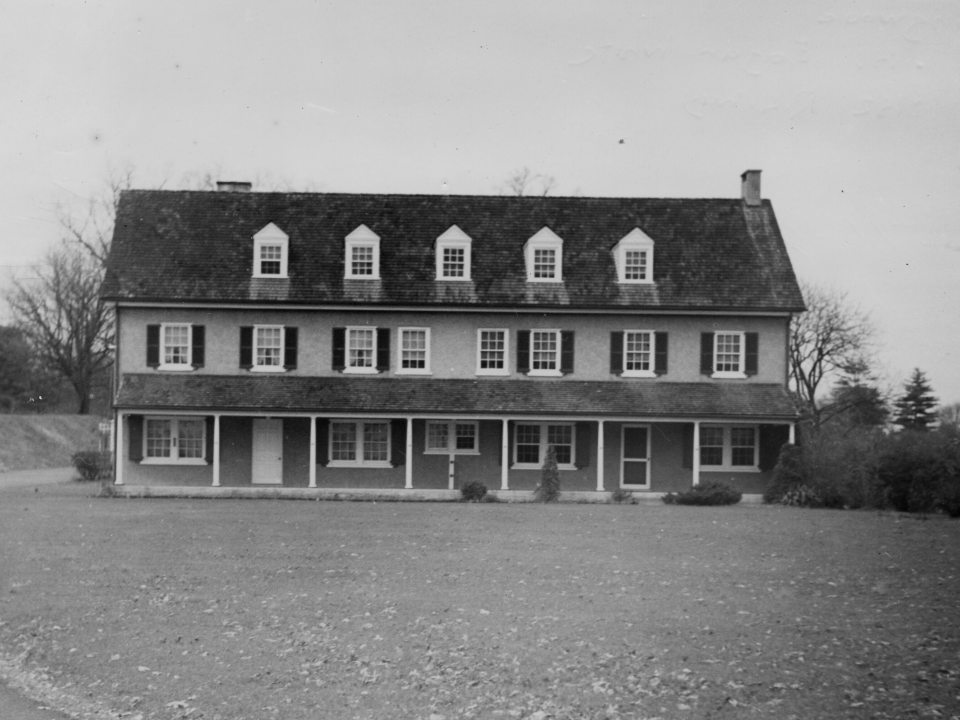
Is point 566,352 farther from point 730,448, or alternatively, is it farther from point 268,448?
point 268,448

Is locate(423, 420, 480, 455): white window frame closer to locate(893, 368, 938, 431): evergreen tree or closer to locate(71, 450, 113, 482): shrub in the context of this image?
locate(71, 450, 113, 482): shrub

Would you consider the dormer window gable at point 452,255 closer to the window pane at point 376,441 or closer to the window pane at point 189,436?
the window pane at point 376,441

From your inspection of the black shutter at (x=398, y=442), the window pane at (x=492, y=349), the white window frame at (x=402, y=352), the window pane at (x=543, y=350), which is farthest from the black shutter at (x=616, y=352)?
the black shutter at (x=398, y=442)

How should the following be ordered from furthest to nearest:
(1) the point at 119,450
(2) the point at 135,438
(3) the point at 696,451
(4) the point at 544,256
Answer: (4) the point at 544,256 → (2) the point at 135,438 → (1) the point at 119,450 → (3) the point at 696,451

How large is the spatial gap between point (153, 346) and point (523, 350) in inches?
438

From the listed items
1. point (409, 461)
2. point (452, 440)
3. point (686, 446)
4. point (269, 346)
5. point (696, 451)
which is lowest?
point (409, 461)

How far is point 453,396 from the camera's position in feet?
108

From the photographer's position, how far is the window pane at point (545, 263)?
34469 millimetres

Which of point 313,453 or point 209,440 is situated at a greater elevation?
point 209,440

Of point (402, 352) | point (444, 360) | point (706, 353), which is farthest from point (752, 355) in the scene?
point (402, 352)

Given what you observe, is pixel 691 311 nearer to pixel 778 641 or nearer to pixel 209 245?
pixel 209 245

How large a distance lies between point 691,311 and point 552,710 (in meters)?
25.1

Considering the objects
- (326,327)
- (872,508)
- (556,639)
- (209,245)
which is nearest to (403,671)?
(556,639)

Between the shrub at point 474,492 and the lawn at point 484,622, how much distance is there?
971 centimetres
